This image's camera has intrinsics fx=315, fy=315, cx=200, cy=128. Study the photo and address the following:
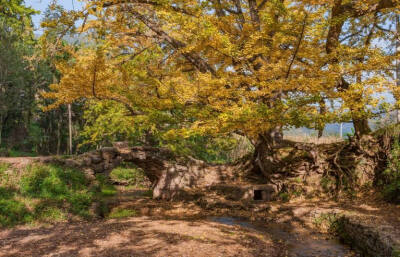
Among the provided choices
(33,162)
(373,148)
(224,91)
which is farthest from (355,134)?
(33,162)

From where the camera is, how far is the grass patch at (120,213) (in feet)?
38.6

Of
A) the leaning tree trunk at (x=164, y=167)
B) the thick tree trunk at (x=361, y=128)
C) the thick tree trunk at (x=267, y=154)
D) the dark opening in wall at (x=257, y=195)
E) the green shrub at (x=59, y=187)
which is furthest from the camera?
the leaning tree trunk at (x=164, y=167)

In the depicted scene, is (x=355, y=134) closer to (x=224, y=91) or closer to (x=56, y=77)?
(x=224, y=91)

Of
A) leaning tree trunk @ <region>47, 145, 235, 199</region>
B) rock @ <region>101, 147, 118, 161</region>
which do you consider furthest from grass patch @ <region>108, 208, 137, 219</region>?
rock @ <region>101, 147, 118, 161</region>

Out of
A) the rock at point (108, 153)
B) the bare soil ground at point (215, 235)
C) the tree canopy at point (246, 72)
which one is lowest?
the bare soil ground at point (215, 235)

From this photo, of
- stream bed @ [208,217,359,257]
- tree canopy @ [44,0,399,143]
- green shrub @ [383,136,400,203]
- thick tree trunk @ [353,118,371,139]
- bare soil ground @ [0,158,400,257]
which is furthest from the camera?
thick tree trunk @ [353,118,371,139]

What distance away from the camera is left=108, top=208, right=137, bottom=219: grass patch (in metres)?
11.8

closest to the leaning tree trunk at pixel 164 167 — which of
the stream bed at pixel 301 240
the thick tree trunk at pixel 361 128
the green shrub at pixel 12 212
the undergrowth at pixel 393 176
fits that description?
Answer: the green shrub at pixel 12 212

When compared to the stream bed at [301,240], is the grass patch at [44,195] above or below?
above

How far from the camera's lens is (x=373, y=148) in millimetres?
12195

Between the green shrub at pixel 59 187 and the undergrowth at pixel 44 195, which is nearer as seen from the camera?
the undergrowth at pixel 44 195

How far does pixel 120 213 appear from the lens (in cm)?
1209

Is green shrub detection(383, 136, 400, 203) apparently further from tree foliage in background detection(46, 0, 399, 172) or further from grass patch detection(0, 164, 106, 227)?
grass patch detection(0, 164, 106, 227)

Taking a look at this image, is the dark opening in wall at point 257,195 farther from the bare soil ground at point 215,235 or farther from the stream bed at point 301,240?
the stream bed at point 301,240
